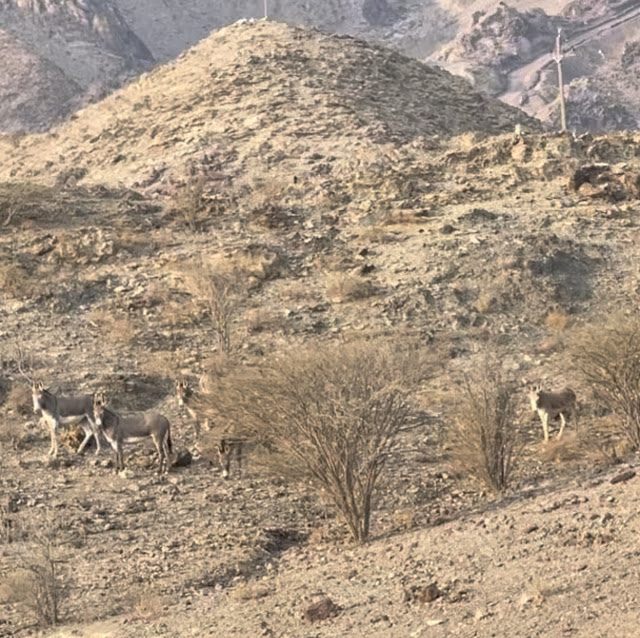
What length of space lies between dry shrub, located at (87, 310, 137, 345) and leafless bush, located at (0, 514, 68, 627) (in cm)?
778

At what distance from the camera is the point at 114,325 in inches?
773

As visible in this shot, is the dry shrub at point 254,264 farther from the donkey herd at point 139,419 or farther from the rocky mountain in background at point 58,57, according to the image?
the rocky mountain in background at point 58,57

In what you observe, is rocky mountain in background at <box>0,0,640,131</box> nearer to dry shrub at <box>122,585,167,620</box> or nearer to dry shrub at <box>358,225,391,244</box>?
dry shrub at <box>358,225,391,244</box>

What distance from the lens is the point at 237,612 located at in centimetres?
925

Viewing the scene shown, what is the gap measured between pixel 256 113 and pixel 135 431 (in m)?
21.7

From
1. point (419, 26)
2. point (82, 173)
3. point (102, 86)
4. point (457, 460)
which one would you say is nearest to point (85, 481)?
point (457, 460)

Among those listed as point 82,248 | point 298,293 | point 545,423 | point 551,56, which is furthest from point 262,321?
point 551,56

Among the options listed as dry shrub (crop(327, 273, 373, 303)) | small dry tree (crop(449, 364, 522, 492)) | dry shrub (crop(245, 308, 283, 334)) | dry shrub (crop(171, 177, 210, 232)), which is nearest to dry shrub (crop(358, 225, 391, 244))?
dry shrub (crop(327, 273, 373, 303))

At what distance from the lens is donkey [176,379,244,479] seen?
535 inches

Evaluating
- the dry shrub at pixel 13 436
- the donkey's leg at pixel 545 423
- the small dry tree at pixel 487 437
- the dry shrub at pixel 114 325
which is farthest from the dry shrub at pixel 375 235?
the small dry tree at pixel 487 437

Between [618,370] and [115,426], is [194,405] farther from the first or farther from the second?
[618,370]

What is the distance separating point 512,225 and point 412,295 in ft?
13.6

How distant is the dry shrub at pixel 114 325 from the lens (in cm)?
1916

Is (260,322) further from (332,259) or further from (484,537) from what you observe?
(484,537)
